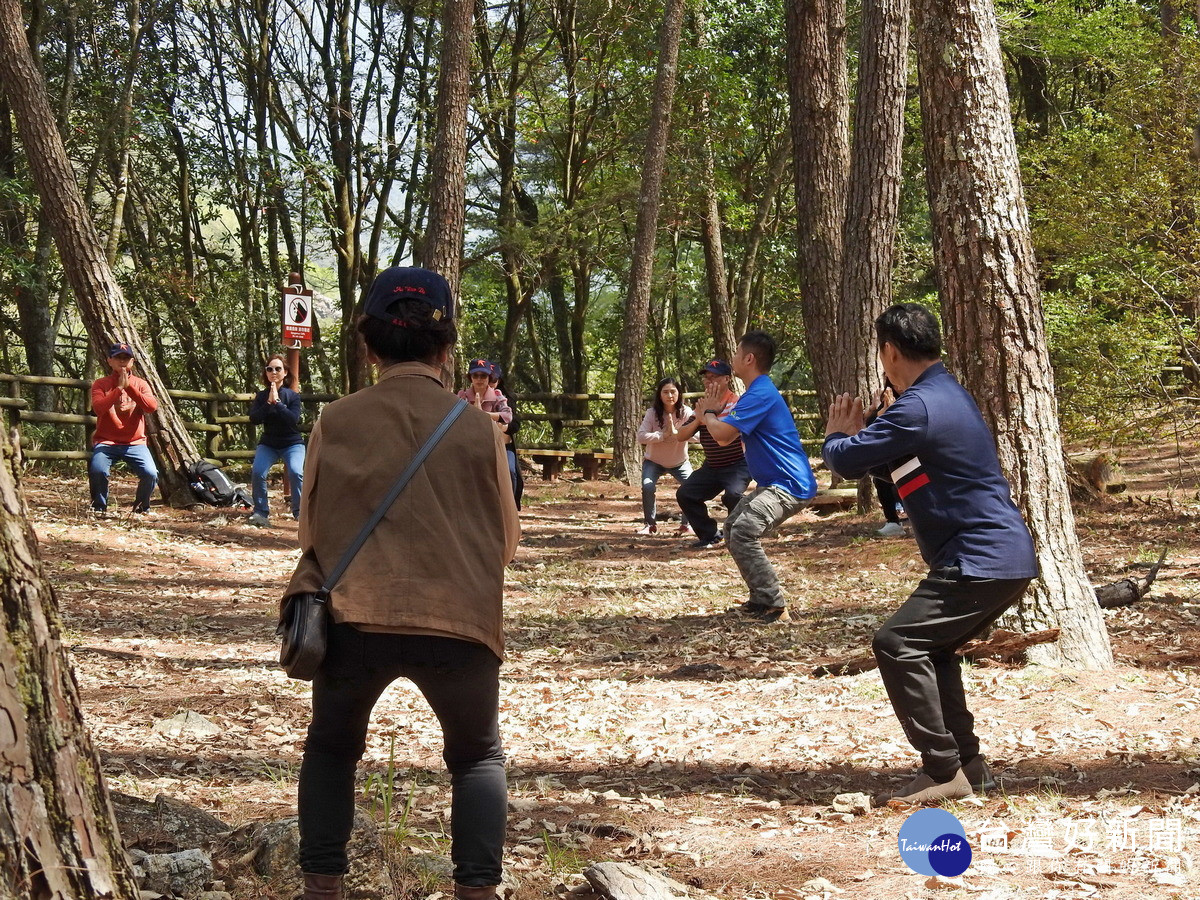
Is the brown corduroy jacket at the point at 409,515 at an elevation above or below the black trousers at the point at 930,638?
above

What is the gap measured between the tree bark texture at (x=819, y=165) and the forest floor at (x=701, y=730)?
3.76 meters

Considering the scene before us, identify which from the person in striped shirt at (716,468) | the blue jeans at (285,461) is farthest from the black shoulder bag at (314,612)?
the blue jeans at (285,461)

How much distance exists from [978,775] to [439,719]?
2.60 metres

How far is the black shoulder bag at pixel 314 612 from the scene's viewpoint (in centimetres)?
296

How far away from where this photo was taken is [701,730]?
6203 millimetres

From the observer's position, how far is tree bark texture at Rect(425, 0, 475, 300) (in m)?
14.0

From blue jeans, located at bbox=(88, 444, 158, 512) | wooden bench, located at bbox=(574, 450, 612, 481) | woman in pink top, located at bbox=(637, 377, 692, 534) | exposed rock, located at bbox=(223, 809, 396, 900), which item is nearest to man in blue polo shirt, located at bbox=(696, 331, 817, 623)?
woman in pink top, located at bbox=(637, 377, 692, 534)

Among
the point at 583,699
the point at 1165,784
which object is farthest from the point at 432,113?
the point at 1165,784

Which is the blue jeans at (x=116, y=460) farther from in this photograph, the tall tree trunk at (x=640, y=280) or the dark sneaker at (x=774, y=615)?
the tall tree trunk at (x=640, y=280)

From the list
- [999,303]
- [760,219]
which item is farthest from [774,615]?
[760,219]

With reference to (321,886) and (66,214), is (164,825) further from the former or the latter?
(66,214)

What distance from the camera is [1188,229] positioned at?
11984 millimetres

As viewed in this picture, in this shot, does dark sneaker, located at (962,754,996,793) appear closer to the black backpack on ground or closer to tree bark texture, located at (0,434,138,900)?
tree bark texture, located at (0,434,138,900)

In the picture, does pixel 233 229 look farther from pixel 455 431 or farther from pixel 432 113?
pixel 455 431
